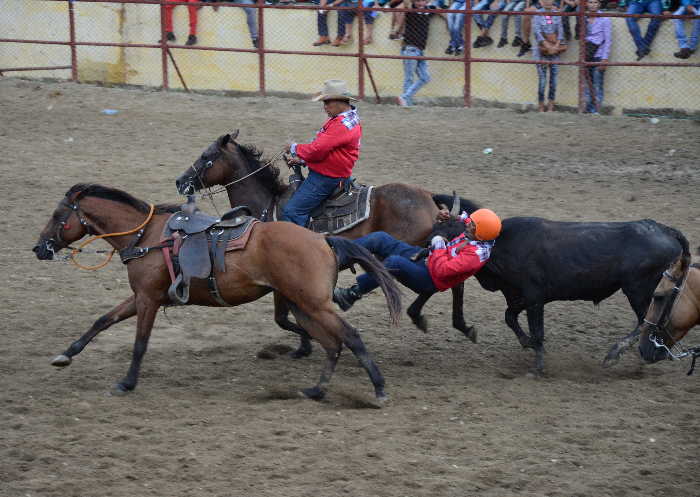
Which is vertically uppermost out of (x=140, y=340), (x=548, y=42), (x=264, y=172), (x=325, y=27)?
(x=325, y=27)

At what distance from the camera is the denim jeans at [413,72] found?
623 inches

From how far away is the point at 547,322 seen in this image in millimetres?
8219

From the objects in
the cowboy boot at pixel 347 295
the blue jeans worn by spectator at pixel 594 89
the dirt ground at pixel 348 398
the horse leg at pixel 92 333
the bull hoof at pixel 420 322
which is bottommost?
the dirt ground at pixel 348 398

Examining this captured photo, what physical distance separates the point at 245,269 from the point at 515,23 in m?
10.2

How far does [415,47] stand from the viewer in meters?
15.9

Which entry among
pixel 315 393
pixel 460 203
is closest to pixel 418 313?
pixel 460 203

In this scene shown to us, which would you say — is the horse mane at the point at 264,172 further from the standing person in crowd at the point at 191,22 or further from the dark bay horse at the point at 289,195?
the standing person in crowd at the point at 191,22

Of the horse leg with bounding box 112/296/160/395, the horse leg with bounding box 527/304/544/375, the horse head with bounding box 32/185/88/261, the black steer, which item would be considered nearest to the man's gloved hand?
the black steer

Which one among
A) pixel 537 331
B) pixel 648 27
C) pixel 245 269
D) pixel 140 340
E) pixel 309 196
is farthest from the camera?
pixel 648 27

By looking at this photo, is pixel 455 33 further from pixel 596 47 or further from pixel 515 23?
pixel 596 47

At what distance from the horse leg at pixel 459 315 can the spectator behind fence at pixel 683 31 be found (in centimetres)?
836

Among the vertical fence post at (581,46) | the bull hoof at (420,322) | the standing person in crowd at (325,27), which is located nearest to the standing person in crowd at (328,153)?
the bull hoof at (420,322)

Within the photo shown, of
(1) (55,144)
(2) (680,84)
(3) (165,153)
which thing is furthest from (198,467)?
(2) (680,84)

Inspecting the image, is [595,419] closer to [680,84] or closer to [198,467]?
[198,467]
